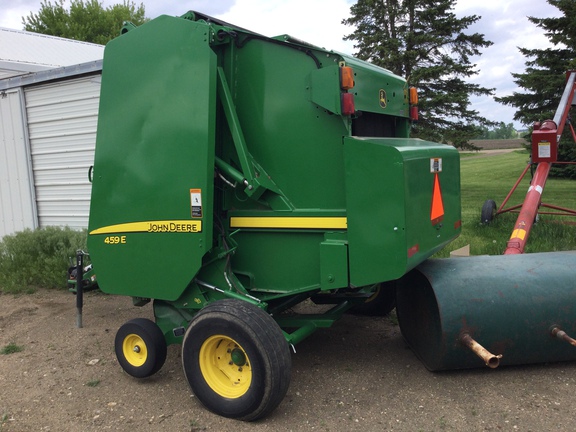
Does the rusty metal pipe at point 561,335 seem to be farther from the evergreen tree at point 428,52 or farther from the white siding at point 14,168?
the evergreen tree at point 428,52

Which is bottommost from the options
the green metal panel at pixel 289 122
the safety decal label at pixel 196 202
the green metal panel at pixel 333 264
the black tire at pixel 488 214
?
the black tire at pixel 488 214

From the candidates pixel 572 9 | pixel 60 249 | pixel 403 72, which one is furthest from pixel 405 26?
pixel 60 249

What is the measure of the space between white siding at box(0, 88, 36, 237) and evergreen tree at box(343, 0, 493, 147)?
1109 centimetres

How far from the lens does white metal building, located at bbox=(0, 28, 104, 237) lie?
22.9ft

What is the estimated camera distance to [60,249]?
6641 millimetres

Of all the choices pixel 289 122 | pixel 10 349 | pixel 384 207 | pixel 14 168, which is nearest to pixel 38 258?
pixel 14 168

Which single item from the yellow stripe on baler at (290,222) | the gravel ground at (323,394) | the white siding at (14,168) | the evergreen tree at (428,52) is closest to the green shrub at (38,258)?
the white siding at (14,168)

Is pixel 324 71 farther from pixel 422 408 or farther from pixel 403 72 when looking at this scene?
pixel 403 72

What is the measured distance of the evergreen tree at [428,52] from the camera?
1594cm

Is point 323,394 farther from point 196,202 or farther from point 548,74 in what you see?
point 548,74

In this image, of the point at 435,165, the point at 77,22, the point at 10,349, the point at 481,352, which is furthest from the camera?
the point at 77,22

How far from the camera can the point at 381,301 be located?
503 centimetres

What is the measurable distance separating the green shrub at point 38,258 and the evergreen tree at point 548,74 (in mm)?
14212

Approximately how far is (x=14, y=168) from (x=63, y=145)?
1197 mm
